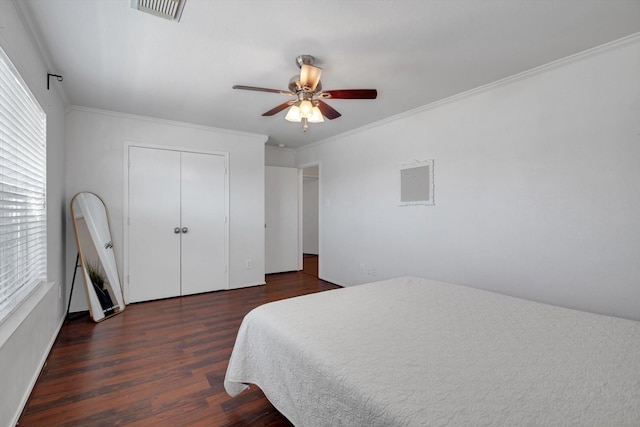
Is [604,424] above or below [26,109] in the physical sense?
below

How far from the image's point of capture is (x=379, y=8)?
5.49 feet

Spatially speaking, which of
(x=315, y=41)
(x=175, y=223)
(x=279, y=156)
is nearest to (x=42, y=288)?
(x=175, y=223)

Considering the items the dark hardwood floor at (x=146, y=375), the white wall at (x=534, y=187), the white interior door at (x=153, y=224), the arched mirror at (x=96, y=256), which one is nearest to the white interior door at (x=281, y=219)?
the white interior door at (x=153, y=224)

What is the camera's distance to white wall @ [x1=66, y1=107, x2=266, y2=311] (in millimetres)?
3314

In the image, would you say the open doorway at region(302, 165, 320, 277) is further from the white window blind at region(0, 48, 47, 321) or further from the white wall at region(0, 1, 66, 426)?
the white window blind at region(0, 48, 47, 321)

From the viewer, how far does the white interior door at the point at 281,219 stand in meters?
5.21

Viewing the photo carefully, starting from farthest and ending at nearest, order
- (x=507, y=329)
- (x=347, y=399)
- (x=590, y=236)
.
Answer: (x=590, y=236) → (x=507, y=329) → (x=347, y=399)

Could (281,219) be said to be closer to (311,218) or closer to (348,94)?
(311,218)

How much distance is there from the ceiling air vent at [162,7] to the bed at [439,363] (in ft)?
5.83

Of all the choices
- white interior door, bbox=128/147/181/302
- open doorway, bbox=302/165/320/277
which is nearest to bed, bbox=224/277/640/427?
white interior door, bbox=128/147/181/302

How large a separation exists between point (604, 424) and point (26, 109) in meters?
3.18

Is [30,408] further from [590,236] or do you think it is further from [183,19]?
[590,236]

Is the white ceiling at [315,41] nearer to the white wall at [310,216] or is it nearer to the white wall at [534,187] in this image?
the white wall at [534,187]

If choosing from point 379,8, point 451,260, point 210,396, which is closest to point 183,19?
point 379,8
